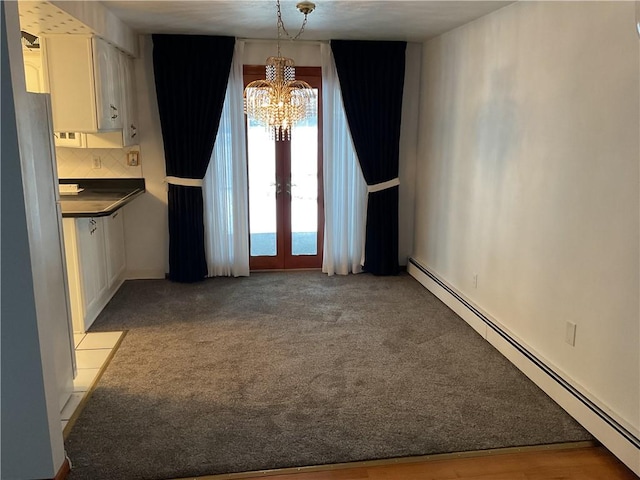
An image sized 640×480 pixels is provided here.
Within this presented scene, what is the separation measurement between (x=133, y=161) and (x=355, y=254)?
7.99 ft

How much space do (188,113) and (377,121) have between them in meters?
1.85

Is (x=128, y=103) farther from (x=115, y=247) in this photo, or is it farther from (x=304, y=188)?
(x=304, y=188)

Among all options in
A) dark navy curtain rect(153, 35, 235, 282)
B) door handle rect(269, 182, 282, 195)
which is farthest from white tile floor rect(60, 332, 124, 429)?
door handle rect(269, 182, 282, 195)

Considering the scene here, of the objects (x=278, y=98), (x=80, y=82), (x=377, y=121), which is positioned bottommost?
(x=377, y=121)

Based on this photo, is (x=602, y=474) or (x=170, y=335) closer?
(x=602, y=474)

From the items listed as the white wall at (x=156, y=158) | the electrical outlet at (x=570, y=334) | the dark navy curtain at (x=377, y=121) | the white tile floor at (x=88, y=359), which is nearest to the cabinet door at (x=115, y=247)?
the white wall at (x=156, y=158)

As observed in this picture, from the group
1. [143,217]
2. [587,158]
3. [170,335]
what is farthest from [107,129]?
[587,158]

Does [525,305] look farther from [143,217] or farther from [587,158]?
[143,217]

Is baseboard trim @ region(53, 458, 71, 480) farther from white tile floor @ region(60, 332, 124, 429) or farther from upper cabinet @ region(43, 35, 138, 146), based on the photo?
upper cabinet @ region(43, 35, 138, 146)

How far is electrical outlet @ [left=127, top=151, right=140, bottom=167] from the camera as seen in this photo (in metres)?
5.25

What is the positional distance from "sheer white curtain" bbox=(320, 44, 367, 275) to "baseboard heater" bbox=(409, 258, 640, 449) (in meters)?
1.08

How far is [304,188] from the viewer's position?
567 centimetres

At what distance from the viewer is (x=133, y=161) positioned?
526 centimetres

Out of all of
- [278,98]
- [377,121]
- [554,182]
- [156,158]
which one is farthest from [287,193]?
[554,182]
